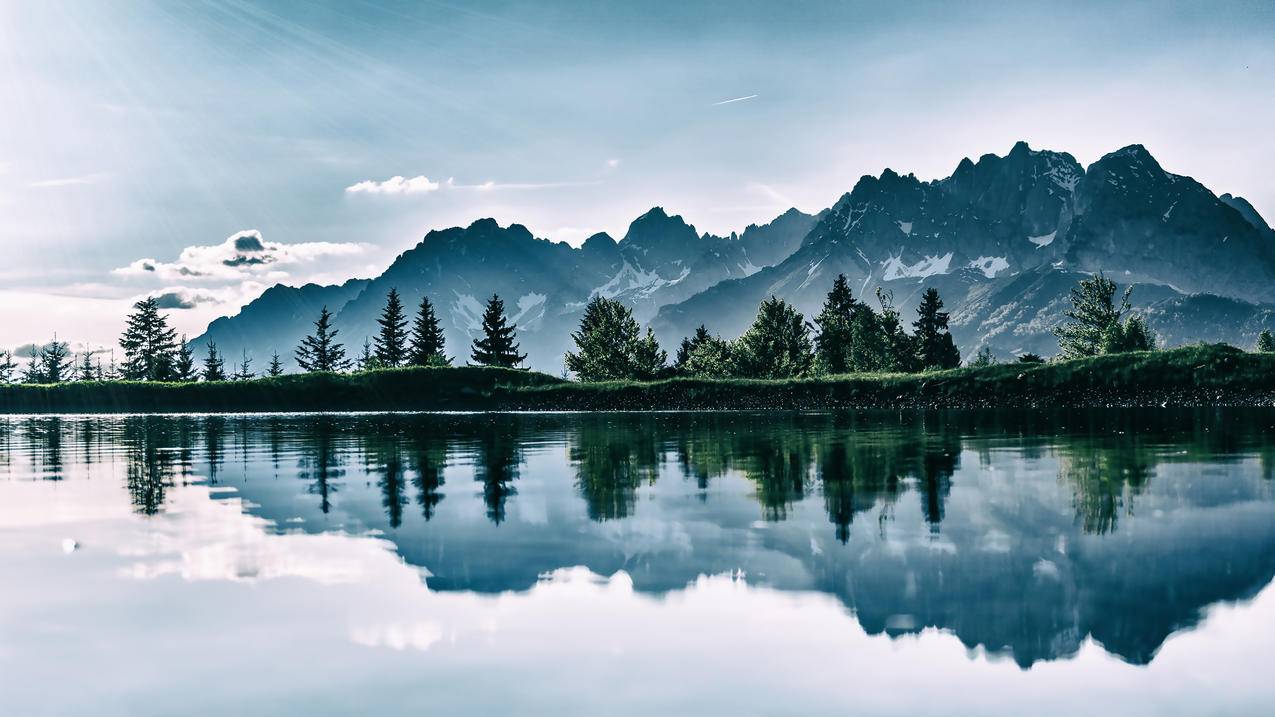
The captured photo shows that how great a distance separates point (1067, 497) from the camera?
62.2 ft

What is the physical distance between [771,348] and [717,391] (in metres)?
25.5

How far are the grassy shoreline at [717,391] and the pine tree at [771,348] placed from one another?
21.7 m

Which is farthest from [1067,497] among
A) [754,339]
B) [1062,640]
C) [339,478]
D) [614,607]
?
[754,339]

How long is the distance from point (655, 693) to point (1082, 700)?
11.5ft

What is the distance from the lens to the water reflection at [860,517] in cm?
1097

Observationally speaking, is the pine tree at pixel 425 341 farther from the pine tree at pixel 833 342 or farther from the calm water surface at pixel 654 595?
the calm water surface at pixel 654 595

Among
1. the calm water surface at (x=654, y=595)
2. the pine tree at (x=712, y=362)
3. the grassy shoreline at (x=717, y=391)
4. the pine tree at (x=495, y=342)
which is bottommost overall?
the calm water surface at (x=654, y=595)

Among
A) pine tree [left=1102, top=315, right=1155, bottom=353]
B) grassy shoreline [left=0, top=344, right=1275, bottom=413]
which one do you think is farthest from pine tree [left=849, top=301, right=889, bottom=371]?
grassy shoreline [left=0, top=344, right=1275, bottom=413]

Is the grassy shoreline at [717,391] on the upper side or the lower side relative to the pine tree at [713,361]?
lower

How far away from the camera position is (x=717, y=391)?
95.3 metres

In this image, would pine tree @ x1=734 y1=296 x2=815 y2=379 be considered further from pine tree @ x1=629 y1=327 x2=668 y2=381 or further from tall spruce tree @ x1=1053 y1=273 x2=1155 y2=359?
tall spruce tree @ x1=1053 y1=273 x2=1155 y2=359

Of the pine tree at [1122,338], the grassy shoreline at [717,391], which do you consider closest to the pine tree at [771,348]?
the grassy shoreline at [717,391]

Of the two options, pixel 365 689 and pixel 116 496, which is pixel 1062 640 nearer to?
pixel 365 689

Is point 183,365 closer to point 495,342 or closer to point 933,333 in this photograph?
point 495,342
